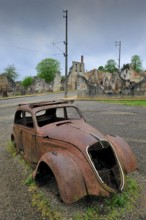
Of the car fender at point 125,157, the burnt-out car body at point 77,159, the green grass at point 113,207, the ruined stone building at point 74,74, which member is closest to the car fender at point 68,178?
the burnt-out car body at point 77,159

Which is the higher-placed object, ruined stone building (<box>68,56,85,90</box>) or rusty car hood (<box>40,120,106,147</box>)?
ruined stone building (<box>68,56,85,90</box>)

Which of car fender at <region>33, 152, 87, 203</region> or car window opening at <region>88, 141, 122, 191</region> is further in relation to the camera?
car window opening at <region>88, 141, 122, 191</region>

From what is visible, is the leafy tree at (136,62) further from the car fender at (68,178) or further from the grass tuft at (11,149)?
the car fender at (68,178)

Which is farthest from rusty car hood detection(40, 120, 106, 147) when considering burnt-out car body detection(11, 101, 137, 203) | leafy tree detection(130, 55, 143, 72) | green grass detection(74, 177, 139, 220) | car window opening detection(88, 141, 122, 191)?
leafy tree detection(130, 55, 143, 72)

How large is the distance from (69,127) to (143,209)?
217cm

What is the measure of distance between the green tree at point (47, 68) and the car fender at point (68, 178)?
66.8 meters

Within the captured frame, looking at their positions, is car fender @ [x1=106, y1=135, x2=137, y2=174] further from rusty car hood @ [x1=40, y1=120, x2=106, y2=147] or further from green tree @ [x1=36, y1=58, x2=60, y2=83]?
green tree @ [x1=36, y1=58, x2=60, y2=83]

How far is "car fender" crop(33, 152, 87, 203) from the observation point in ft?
12.2

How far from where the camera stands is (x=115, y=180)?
165 inches

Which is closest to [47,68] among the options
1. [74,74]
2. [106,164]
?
[74,74]

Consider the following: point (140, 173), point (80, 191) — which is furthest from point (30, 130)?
point (140, 173)

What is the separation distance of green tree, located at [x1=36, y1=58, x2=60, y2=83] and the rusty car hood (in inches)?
2588

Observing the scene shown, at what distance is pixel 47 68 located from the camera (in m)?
71.4

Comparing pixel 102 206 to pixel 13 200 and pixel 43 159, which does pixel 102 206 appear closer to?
pixel 43 159
